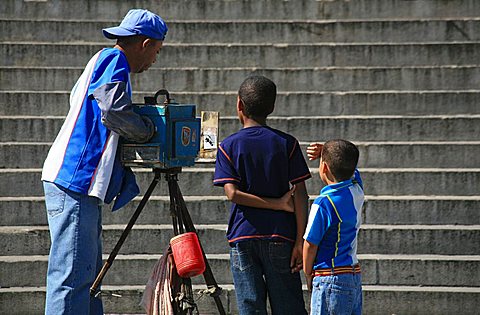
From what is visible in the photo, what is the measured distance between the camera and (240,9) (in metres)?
9.73

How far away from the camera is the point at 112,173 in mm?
4836

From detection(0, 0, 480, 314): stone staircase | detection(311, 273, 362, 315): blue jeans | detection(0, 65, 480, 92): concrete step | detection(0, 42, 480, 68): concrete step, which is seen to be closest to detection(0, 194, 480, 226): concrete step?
detection(0, 0, 480, 314): stone staircase

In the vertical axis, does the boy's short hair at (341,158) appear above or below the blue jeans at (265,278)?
above

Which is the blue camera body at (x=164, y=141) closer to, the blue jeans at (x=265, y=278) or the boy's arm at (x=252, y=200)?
the boy's arm at (x=252, y=200)

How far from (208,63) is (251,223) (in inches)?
182

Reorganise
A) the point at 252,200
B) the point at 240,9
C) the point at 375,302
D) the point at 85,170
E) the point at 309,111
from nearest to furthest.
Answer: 1. the point at 252,200
2. the point at 85,170
3. the point at 375,302
4. the point at 309,111
5. the point at 240,9

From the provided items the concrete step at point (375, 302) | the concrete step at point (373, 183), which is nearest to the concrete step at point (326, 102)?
the concrete step at point (373, 183)

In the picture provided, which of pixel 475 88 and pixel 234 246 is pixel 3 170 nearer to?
pixel 234 246

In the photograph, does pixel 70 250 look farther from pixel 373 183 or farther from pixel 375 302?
pixel 373 183

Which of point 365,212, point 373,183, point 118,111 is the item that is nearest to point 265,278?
point 118,111

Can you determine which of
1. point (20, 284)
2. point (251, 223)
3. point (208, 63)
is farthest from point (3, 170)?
point (251, 223)

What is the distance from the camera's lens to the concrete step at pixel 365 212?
7.36 m

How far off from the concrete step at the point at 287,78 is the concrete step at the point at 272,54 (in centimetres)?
29

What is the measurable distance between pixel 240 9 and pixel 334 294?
5629mm
